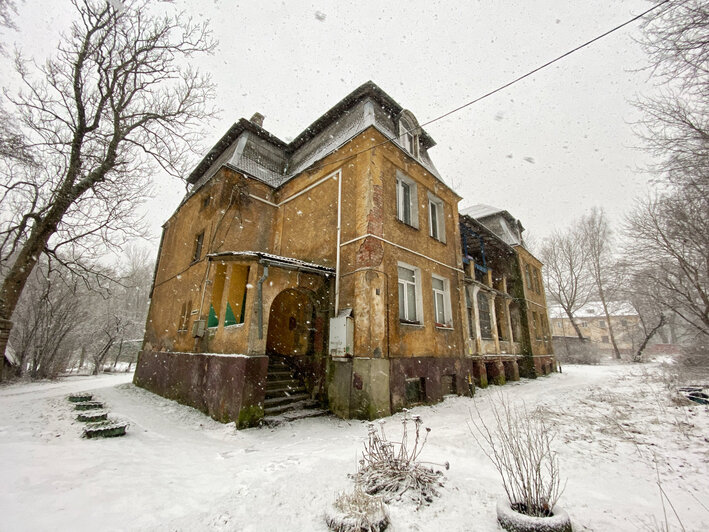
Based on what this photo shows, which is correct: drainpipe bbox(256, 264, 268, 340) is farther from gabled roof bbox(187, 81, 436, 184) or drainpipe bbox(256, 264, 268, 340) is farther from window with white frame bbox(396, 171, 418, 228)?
gabled roof bbox(187, 81, 436, 184)

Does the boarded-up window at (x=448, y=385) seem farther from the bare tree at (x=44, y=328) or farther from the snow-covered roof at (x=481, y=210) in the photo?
the bare tree at (x=44, y=328)

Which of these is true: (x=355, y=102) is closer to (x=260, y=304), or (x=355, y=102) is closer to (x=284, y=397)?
(x=260, y=304)

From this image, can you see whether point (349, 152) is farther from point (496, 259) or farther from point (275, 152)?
point (496, 259)

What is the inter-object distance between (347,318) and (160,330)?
941cm

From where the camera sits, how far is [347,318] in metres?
7.61

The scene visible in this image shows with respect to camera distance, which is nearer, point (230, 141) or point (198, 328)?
point (198, 328)

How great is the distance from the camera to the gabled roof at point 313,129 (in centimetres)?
1058

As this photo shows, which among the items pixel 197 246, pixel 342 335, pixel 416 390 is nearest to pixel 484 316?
pixel 416 390

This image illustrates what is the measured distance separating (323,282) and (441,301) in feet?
15.3

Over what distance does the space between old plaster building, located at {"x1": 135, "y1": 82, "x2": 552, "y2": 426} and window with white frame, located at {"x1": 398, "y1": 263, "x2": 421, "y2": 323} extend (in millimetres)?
37

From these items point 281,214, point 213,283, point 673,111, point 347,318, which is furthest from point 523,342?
point 213,283

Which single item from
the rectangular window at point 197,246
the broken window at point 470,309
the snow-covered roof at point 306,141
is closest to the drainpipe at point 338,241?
the snow-covered roof at point 306,141

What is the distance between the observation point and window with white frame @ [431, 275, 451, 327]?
10.3 m

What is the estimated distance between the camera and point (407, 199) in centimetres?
1066
